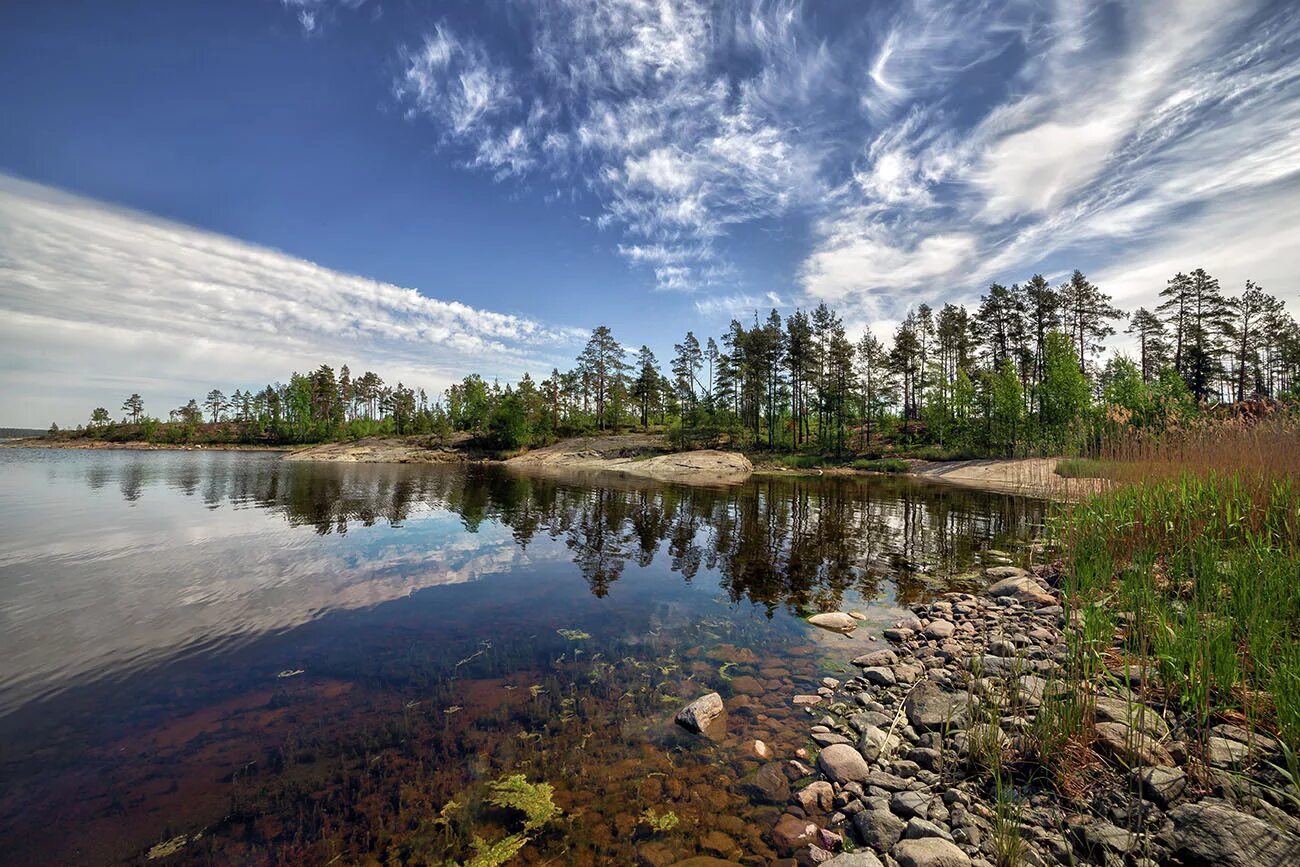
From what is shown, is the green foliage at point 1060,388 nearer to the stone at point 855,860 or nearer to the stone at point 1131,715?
the stone at point 1131,715

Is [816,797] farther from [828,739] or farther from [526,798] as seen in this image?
[526,798]

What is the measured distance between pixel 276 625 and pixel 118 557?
28.5 feet

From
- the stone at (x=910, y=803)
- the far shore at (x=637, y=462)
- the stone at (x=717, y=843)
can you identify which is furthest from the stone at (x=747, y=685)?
the far shore at (x=637, y=462)

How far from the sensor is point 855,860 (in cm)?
383

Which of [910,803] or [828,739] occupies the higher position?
[910,803]

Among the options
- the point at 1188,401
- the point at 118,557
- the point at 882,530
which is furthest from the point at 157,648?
the point at 1188,401

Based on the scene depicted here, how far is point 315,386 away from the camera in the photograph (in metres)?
106

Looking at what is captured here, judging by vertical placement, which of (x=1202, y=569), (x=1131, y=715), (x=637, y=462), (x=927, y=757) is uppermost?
(x=1202, y=569)

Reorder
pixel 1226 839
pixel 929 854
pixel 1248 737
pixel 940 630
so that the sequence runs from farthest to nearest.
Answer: pixel 940 630
pixel 1248 737
pixel 929 854
pixel 1226 839

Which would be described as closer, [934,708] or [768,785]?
[768,785]

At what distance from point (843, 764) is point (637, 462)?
54.3m

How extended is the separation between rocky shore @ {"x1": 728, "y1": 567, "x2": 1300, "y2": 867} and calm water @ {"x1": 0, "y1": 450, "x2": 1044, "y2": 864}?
73cm

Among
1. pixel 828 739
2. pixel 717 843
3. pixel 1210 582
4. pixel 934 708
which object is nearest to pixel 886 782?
pixel 828 739

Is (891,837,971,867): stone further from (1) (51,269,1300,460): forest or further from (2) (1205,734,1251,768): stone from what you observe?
(1) (51,269,1300,460): forest
